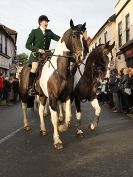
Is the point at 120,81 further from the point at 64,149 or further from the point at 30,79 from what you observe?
the point at 64,149

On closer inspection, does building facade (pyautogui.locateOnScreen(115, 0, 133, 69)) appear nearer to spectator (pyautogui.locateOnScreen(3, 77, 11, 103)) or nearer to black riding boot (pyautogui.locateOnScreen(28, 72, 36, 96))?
spectator (pyautogui.locateOnScreen(3, 77, 11, 103))

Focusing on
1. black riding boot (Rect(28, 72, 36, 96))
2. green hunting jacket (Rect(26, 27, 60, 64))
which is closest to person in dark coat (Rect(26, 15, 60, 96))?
green hunting jacket (Rect(26, 27, 60, 64))

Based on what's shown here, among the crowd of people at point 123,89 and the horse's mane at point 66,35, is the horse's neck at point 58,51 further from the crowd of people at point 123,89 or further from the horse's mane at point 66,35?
the crowd of people at point 123,89

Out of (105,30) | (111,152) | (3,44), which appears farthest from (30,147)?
(3,44)

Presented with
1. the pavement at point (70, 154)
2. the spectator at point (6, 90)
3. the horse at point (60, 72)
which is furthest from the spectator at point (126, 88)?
the spectator at point (6, 90)

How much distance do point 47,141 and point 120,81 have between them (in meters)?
8.08

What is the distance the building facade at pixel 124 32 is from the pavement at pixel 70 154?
1700cm

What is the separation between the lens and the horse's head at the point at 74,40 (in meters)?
8.47

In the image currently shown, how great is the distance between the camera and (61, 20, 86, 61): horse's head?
8.47m

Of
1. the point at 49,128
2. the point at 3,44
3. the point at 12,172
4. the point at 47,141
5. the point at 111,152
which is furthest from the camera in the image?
the point at 3,44

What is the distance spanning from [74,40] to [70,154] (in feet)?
7.60

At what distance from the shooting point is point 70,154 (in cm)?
794

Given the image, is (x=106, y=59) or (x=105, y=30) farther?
(x=105, y=30)

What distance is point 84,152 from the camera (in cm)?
809
